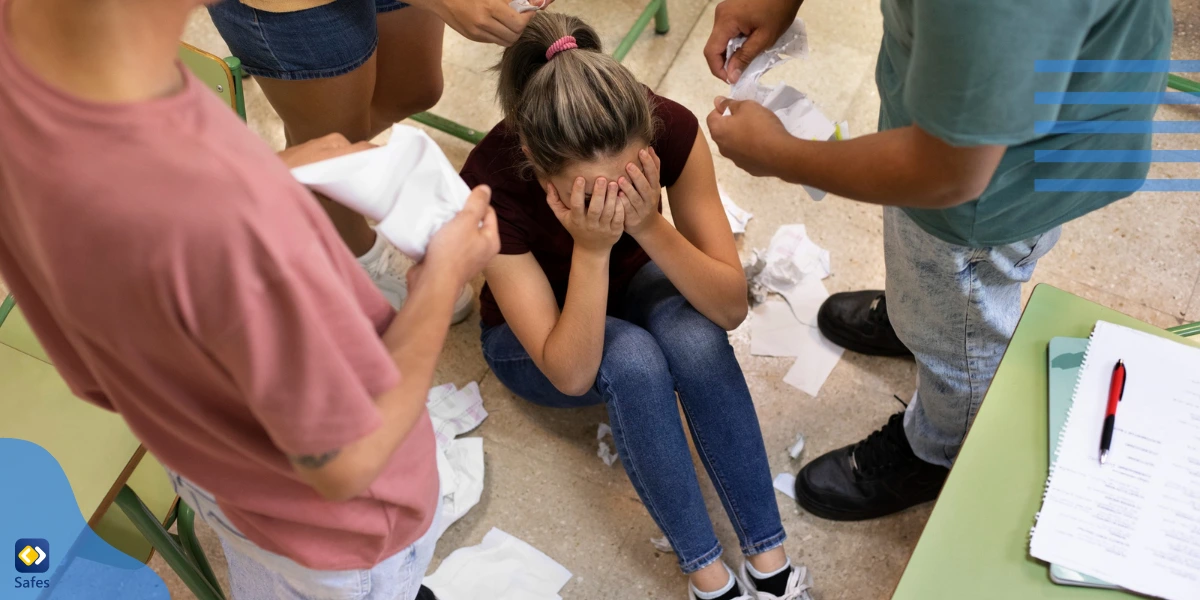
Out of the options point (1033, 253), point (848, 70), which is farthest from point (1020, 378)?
point (848, 70)

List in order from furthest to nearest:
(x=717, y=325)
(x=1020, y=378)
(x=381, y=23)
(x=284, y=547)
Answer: (x=381, y=23), (x=717, y=325), (x=1020, y=378), (x=284, y=547)

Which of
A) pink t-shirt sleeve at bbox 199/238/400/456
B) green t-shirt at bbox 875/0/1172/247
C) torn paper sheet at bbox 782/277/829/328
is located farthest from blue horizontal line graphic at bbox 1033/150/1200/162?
torn paper sheet at bbox 782/277/829/328

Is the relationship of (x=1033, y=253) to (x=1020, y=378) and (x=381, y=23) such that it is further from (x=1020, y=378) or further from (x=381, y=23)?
(x=381, y=23)

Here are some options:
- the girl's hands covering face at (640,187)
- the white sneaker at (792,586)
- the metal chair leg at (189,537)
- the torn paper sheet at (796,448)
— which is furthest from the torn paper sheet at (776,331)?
the metal chair leg at (189,537)

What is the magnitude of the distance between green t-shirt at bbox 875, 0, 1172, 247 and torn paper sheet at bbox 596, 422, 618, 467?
902 mm

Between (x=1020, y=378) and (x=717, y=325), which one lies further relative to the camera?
(x=717, y=325)

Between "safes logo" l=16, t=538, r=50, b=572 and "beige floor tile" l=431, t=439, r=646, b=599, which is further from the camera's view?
"beige floor tile" l=431, t=439, r=646, b=599

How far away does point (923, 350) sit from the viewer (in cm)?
141

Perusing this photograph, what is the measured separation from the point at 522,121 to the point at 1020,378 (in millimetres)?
777

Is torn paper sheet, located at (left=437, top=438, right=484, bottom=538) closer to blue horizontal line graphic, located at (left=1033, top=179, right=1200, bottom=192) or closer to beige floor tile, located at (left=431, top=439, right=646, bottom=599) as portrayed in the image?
beige floor tile, located at (left=431, top=439, right=646, bottom=599)

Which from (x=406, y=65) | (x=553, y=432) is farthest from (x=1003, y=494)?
(x=406, y=65)

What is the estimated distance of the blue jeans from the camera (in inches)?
58.4

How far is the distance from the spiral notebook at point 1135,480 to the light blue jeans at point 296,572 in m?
0.74

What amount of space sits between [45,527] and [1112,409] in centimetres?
135
